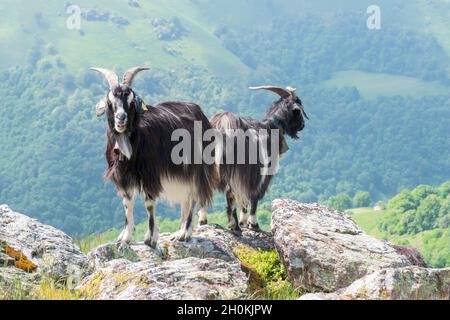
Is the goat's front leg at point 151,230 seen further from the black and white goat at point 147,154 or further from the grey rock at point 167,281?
the grey rock at point 167,281

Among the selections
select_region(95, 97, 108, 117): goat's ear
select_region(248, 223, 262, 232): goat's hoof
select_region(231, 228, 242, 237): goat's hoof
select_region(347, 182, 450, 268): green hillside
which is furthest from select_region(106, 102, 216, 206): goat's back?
select_region(347, 182, 450, 268): green hillside

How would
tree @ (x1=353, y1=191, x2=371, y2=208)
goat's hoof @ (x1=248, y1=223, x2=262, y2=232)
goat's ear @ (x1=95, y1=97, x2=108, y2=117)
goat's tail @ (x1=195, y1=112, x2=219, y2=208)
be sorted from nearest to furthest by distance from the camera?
goat's ear @ (x1=95, y1=97, x2=108, y2=117), goat's tail @ (x1=195, y1=112, x2=219, y2=208), goat's hoof @ (x1=248, y1=223, x2=262, y2=232), tree @ (x1=353, y1=191, x2=371, y2=208)

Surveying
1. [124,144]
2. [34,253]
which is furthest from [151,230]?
[34,253]

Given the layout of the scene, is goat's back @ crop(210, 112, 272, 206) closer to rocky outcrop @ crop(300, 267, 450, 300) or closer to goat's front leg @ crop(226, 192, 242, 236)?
goat's front leg @ crop(226, 192, 242, 236)

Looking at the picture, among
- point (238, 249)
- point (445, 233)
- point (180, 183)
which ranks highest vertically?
point (180, 183)

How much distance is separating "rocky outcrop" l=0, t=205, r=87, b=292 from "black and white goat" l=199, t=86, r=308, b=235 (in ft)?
12.6

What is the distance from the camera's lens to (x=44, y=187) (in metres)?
169

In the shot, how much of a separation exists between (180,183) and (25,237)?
2.75 m

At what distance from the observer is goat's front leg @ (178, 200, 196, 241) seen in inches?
518


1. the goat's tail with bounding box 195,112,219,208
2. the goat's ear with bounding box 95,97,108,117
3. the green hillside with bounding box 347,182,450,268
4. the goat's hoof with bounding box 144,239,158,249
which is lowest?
the green hillside with bounding box 347,182,450,268

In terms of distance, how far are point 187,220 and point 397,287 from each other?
5602 millimetres

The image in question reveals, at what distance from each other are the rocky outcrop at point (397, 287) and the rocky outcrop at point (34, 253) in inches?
114
